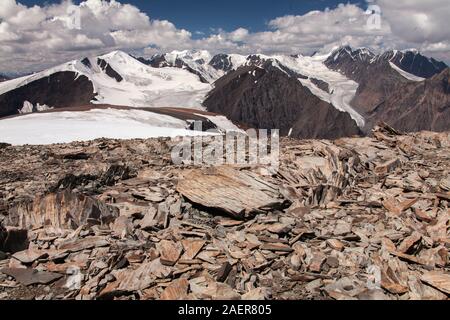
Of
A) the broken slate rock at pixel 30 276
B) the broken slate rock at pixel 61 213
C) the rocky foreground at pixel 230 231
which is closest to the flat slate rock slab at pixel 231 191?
the rocky foreground at pixel 230 231

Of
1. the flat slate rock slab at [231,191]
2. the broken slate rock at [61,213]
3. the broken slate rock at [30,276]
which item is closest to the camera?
the broken slate rock at [30,276]

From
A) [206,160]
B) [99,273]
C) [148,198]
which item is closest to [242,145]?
[206,160]

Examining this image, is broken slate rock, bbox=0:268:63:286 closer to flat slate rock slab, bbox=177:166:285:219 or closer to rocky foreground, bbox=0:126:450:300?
rocky foreground, bbox=0:126:450:300

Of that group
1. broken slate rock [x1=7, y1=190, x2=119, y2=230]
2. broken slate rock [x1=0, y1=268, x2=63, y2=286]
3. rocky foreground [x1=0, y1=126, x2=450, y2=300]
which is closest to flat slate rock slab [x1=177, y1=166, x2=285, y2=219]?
rocky foreground [x1=0, y1=126, x2=450, y2=300]

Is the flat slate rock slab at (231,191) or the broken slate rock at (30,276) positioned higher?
the flat slate rock slab at (231,191)

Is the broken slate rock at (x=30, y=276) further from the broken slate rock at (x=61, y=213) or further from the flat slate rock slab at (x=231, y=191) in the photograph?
the flat slate rock slab at (x=231, y=191)
